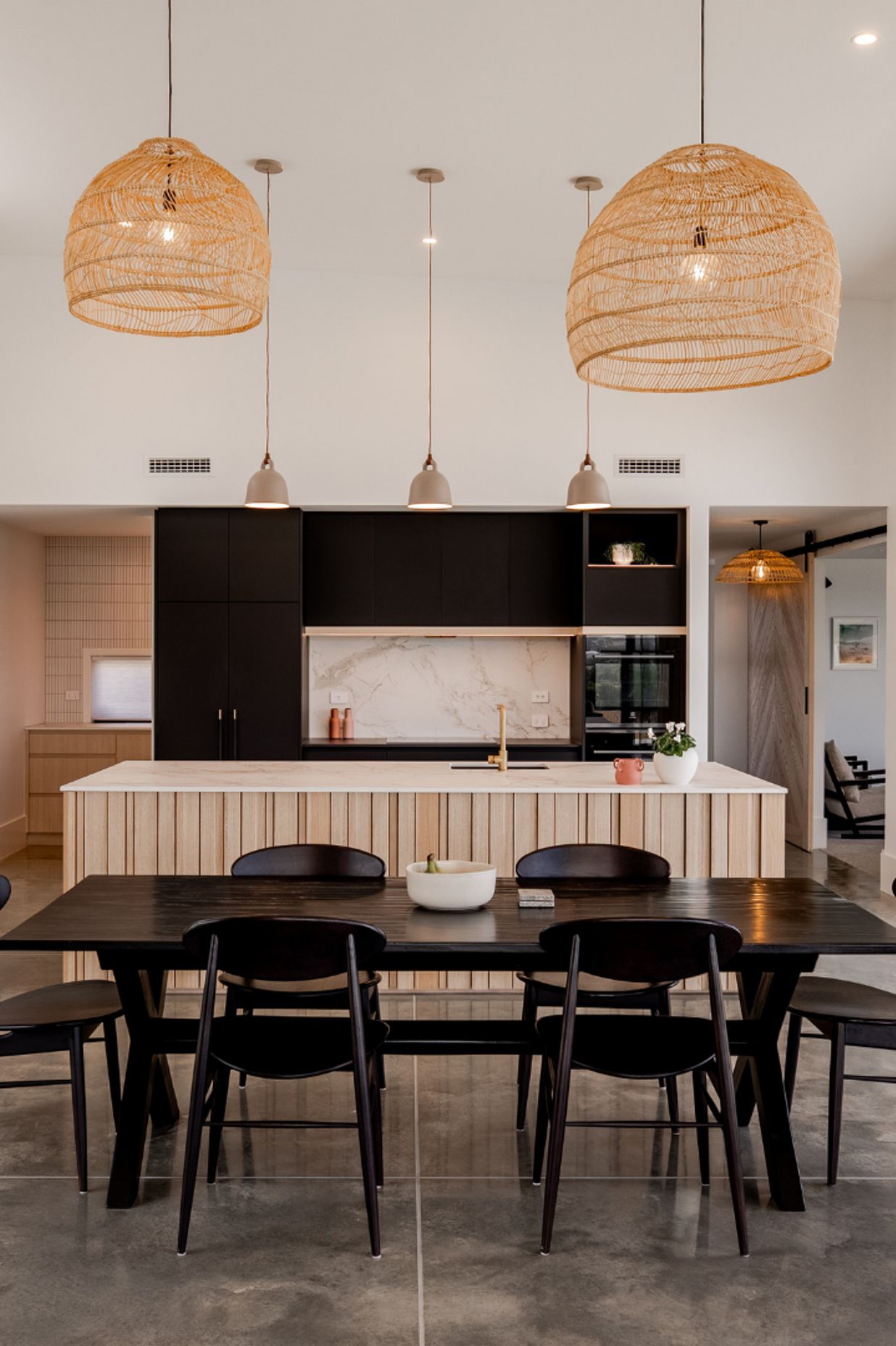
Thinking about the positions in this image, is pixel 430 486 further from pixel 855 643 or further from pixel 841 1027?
pixel 855 643

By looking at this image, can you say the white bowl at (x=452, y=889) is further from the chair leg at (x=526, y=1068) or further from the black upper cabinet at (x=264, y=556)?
the black upper cabinet at (x=264, y=556)

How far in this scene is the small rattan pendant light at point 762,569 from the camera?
845 cm

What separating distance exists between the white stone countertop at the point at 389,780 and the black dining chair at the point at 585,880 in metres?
1.02

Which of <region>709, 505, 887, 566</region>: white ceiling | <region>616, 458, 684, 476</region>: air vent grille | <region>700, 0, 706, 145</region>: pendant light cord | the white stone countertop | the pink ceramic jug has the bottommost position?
the white stone countertop

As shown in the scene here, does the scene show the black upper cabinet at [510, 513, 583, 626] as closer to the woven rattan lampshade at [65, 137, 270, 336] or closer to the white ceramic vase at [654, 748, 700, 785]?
the white ceramic vase at [654, 748, 700, 785]

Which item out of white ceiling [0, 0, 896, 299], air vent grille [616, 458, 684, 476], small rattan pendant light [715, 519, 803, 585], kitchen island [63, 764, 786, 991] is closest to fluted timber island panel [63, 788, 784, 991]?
kitchen island [63, 764, 786, 991]

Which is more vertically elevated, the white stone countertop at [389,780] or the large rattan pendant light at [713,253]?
the large rattan pendant light at [713,253]

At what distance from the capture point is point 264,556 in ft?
22.2

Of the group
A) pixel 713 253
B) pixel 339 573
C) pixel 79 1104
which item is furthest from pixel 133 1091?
pixel 339 573

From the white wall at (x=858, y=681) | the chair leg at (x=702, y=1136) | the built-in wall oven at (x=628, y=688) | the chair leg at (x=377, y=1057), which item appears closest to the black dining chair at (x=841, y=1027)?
the chair leg at (x=702, y=1136)

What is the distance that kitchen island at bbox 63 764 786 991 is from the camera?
4.73 meters

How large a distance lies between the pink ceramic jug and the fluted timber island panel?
0.19 ft

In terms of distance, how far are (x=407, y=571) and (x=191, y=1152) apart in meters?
4.64

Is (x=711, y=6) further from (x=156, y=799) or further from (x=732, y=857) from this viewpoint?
(x=156, y=799)
